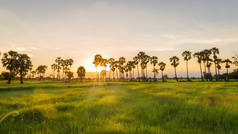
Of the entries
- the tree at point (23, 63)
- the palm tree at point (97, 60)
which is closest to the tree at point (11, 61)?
the tree at point (23, 63)

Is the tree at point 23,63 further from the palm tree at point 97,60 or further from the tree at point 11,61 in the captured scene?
the palm tree at point 97,60

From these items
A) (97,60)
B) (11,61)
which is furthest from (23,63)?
(97,60)

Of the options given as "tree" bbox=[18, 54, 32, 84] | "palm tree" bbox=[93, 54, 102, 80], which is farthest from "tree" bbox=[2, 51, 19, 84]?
"palm tree" bbox=[93, 54, 102, 80]

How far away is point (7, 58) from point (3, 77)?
29.8 metres

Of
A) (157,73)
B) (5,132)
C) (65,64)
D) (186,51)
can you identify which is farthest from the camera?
(65,64)

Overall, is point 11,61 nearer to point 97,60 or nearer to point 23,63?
point 23,63

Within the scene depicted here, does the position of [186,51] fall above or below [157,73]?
above

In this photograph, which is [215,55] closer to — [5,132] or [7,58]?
[5,132]

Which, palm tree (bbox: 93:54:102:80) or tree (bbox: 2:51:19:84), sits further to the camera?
palm tree (bbox: 93:54:102:80)

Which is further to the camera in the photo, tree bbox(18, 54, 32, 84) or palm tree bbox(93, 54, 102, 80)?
palm tree bbox(93, 54, 102, 80)

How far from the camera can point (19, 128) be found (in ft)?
19.5

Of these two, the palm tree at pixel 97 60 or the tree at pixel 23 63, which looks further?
the palm tree at pixel 97 60

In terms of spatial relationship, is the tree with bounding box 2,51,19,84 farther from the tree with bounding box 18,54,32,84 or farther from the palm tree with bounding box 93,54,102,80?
the palm tree with bounding box 93,54,102,80

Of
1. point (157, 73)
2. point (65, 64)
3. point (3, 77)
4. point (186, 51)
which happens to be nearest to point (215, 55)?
point (186, 51)
